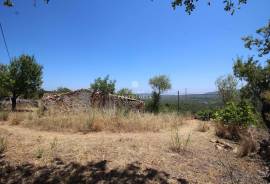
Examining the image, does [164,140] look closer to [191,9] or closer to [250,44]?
[191,9]

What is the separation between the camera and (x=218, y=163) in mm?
5449

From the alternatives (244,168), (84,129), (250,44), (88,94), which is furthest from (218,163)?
(250,44)

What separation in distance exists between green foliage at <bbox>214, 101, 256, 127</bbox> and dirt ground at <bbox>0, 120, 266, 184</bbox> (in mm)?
2765

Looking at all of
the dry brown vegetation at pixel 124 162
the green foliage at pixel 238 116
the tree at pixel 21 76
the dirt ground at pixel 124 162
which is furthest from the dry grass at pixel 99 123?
the tree at pixel 21 76

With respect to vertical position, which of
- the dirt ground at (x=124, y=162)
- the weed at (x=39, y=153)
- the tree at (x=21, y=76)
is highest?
the tree at (x=21, y=76)

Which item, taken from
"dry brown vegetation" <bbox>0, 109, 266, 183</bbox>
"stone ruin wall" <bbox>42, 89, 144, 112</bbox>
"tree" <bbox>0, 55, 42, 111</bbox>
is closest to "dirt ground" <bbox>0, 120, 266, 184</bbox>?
"dry brown vegetation" <bbox>0, 109, 266, 183</bbox>

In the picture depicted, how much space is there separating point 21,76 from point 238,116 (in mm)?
18525

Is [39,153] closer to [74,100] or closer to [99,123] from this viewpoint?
[99,123]

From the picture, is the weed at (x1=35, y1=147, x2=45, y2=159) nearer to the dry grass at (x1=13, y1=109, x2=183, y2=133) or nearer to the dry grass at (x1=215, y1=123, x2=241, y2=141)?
the dry grass at (x1=13, y1=109, x2=183, y2=133)

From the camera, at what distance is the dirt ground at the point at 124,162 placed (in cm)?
428

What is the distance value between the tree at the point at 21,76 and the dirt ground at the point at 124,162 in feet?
51.0

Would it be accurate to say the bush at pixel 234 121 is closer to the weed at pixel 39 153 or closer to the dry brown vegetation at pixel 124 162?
the dry brown vegetation at pixel 124 162

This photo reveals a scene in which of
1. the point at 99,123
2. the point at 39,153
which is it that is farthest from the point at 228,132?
the point at 39,153

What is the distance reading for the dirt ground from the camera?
4.28 m
